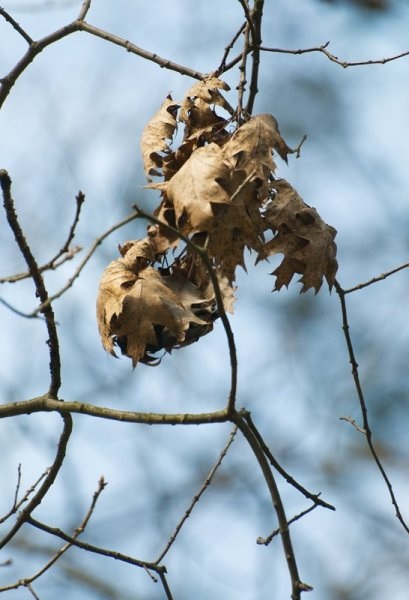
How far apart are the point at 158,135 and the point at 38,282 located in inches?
18.3

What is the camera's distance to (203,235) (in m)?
1.81

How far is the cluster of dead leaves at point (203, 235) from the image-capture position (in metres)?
1.78

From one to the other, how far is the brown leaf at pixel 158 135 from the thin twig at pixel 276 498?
0.59m

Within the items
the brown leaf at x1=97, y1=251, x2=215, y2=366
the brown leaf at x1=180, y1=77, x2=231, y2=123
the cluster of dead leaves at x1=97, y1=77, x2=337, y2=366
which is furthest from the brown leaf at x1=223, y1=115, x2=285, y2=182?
the brown leaf at x1=97, y1=251, x2=215, y2=366

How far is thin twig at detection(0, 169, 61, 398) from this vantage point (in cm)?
→ 175

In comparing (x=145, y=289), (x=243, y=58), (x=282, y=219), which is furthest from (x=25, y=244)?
(x=243, y=58)

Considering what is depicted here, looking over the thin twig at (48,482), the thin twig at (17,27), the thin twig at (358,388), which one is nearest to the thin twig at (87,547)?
the thin twig at (48,482)

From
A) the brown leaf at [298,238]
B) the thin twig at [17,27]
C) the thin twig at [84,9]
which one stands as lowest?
the brown leaf at [298,238]

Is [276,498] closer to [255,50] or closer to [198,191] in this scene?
[198,191]

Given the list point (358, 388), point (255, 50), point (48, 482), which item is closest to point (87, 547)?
point (48, 482)

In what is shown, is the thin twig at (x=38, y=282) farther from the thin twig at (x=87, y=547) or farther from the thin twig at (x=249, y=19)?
the thin twig at (x=249, y=19)

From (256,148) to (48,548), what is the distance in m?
5.07

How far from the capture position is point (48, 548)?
6379 millimetres

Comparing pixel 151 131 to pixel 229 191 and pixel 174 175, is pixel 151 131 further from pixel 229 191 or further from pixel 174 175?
pixel 229 191
